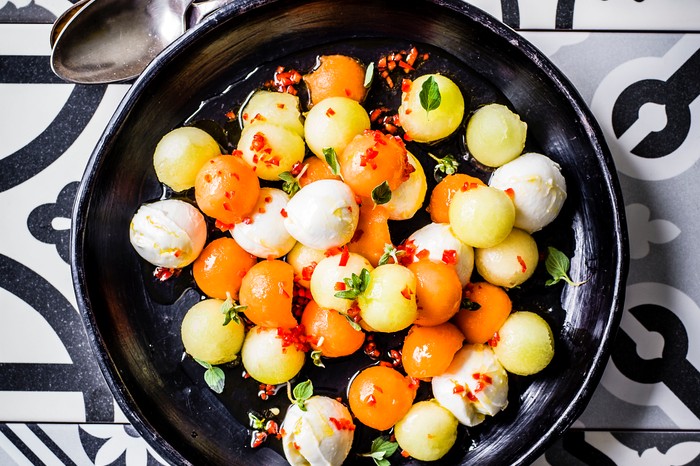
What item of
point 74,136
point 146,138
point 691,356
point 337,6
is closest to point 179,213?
point 146,138

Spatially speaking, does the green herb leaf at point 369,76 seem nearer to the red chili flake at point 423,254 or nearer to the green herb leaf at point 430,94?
the green herb leaf at point 430,94

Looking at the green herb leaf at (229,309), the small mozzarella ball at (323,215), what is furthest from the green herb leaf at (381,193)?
the green herb leaf at (229,309)

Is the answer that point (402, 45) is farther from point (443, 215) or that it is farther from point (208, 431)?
point (208, 431)

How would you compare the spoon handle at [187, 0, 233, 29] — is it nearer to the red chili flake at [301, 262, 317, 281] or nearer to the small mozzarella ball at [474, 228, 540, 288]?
the red chili flake at [301, 262, 317, 281]

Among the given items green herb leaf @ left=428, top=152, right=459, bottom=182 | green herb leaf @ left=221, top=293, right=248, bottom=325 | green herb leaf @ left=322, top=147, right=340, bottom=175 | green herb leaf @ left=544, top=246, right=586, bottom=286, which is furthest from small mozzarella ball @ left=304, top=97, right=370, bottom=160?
green herb leaf @ left=544, top=246, right=586, bottom=286

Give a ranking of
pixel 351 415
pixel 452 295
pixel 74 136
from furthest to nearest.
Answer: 1. pixel 74 136
2. pixel 351 415
3. pixel 452 295

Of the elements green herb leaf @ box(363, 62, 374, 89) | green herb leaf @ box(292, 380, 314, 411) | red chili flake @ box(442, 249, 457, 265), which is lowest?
green herb leaf @ box(292, 380, 314, 411)
